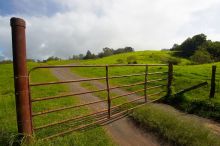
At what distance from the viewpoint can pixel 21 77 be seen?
477 cm

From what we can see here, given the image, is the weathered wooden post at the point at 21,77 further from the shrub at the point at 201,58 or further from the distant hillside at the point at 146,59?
the shrub at the point at 201,58

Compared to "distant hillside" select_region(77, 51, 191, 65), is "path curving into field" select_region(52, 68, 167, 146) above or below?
below

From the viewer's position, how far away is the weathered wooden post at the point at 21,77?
470 centimetres

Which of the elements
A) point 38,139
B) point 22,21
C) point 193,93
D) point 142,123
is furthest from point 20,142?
point 193,93

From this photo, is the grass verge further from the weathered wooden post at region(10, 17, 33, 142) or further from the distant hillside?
the distant hillside

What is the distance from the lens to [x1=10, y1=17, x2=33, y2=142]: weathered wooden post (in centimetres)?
470

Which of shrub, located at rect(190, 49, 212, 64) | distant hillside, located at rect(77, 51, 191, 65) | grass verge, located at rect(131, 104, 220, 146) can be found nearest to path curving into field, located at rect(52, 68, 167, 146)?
grass verge, located at rect(131, 104, 220, 146)

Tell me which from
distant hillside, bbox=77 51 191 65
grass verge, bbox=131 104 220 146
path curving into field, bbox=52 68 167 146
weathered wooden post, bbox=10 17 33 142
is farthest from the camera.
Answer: distant hillside, bbox=77 51 191 65

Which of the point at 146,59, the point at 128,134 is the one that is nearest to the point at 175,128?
the point at 128,134

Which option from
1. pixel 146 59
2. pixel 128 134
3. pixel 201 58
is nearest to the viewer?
pixel 128 134

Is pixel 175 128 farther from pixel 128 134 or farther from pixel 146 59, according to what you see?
pixel 146 59

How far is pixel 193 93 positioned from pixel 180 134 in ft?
19.8

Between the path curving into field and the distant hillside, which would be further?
the distant hillside

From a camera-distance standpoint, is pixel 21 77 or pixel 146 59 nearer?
pixel 21 77
